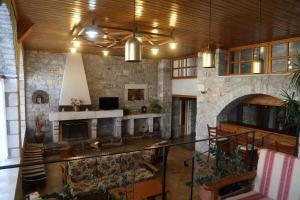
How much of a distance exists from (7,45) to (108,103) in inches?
190

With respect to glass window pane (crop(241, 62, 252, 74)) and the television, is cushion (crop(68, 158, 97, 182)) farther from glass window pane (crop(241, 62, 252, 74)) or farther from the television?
glass window pane (crop(241, 62, 252, 74))

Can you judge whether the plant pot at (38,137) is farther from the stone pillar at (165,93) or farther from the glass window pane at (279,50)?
the glass window pane at (279,50)

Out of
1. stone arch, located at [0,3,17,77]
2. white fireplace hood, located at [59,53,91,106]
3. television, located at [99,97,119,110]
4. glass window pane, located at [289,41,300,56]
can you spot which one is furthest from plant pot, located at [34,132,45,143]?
glass window pane, located at [289,41,300,56]

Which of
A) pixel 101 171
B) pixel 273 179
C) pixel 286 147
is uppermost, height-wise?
pixel 273 179

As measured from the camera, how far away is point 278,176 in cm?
226

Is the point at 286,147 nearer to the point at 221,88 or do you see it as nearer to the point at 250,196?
the point at 221,88

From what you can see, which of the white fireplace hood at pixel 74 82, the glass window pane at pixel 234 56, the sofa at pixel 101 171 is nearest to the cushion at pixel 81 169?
the sofa at pixel 101 171

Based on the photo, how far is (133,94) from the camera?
27.5ft

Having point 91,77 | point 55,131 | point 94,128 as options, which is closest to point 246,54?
point 91,77

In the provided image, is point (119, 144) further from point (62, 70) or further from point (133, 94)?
point (62, 70)

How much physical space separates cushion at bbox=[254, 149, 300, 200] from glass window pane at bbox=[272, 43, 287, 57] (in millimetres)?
3281

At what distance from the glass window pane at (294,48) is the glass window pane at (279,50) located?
109mm

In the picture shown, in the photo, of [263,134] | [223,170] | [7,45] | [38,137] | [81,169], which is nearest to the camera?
[223,170]

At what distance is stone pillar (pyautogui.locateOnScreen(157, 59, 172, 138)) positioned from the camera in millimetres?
8453
